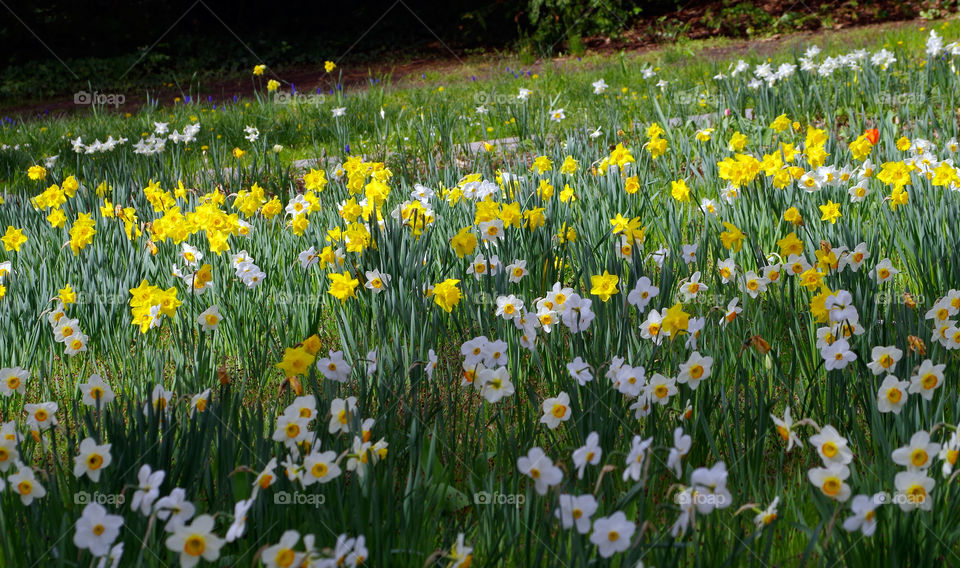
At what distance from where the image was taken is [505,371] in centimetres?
153

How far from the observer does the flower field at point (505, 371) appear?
1188 millimetres

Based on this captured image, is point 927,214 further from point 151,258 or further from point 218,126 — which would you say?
point 218,126

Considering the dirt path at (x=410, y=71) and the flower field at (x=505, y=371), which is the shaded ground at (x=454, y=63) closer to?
the dirt path at (x=410, y=71)

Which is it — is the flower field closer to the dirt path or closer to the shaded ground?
the dirt path

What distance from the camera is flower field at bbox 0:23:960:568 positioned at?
119 cm

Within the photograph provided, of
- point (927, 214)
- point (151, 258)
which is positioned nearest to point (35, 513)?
point (151, 258)

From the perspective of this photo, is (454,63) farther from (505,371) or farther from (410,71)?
(505,371)

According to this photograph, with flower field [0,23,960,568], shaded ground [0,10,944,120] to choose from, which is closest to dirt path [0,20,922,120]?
shaded ground [0,10,944,120]

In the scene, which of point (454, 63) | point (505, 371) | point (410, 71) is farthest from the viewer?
point (454, 63)

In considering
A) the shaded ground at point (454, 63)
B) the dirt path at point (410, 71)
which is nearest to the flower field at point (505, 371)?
the dirt path at point (410, 71)

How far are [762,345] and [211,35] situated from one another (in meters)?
15.6

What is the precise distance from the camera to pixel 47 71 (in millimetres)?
13312

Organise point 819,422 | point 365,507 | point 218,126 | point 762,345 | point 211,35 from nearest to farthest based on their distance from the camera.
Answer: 1. point 365,507
2. point 762,345
3. point 819,422
4. point 218,126
5. point 211,35

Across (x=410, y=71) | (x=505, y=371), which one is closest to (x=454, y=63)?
(x=410, y=71)
